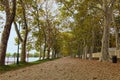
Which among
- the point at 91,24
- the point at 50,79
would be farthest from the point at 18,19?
the point at 50,79

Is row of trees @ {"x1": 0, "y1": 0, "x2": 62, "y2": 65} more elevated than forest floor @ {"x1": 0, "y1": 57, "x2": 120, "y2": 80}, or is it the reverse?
row of trees @ {"x1": 0, "y1": 0, "x2": 62, "y2": 65}

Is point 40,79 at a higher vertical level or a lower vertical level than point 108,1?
lower

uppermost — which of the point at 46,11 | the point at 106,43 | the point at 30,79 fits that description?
the point at 46,11

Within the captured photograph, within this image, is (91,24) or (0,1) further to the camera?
(91,24)

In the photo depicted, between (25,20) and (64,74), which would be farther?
(25,20)

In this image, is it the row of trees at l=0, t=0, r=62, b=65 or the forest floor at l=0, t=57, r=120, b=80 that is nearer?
the forest floor at l=0, t=57, r=120, b=80

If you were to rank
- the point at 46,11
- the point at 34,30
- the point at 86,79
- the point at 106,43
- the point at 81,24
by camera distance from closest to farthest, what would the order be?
the point at 86,79 < the point at 106,43 < the point at 81,24 < the point at 34,30 < the point at 46,11

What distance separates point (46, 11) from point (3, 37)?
33597 millimetres

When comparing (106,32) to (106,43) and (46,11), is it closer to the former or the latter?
(106,43)

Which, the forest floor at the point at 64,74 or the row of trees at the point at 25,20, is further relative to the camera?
the row of trees at the point at 25,20

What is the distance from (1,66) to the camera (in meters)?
20.1

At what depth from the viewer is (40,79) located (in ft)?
38.2

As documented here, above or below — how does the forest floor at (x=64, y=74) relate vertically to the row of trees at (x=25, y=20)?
below

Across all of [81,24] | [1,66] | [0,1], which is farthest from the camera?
[81,24]
